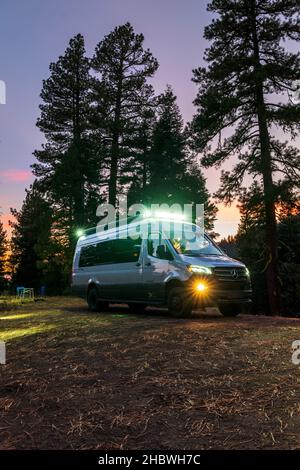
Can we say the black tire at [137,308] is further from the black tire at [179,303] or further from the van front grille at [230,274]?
the van front grille at [230,274]

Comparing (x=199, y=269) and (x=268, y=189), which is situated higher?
(x=268, y=189)

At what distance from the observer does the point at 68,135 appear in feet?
135

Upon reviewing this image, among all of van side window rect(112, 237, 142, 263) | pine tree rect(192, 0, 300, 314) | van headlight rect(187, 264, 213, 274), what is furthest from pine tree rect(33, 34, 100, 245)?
van headlight rect(187, 264, 213, 274)

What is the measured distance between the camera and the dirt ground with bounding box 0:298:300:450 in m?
3.55

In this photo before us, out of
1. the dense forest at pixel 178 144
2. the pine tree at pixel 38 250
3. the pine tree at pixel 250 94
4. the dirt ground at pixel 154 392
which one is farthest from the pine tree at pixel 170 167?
the dirt ground at pixel 154 392

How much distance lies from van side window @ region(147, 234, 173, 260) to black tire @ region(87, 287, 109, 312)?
3604 millimetres

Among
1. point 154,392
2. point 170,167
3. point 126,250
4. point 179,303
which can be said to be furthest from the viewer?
point 170,167

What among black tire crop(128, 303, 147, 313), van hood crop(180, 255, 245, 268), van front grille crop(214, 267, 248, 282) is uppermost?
van hood crop(180, 255, 245, 268)

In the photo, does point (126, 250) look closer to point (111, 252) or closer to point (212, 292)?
point (111, 252)

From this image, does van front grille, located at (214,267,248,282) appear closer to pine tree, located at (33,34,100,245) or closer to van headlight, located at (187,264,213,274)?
van headlight, located at (187,264,213,274)

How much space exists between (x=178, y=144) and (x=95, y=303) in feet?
115

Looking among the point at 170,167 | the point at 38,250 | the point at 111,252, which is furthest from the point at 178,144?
the point at 111,252

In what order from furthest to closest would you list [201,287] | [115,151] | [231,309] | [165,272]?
[115,151]
[231,309]
[165,272]
[201,287]

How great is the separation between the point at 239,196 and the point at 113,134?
18800mm
